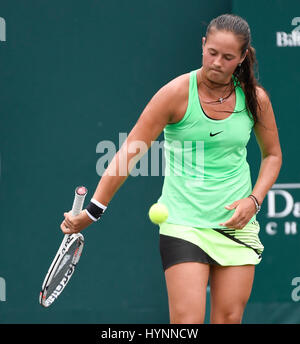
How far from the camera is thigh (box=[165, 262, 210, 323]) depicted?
351 cm

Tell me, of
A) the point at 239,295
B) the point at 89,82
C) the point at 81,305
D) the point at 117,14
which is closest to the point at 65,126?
the point at 89,82

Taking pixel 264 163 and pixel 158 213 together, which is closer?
pixel 158 213

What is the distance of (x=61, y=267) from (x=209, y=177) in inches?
38.2

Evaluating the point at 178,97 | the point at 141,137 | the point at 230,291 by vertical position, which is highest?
the point at 178,97

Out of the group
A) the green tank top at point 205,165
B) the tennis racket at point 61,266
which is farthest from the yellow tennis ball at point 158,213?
the tennis racket at point 61,266

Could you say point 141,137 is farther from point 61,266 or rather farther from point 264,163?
point 61,266

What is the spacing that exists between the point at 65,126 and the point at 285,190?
1.47 metres

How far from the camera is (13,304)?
5246mm

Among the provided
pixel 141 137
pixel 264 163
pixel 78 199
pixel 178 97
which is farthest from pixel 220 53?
pixel 78 199

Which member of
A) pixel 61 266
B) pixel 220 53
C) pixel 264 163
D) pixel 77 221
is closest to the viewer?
pixel 220 53

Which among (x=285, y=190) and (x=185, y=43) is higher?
(x=185, y=43)

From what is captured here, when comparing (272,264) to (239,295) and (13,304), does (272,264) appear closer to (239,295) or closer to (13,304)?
(239,295)

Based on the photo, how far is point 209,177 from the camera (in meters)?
3.64

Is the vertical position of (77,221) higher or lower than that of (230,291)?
higher
